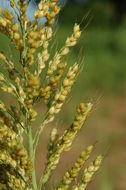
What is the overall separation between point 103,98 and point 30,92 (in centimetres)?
992

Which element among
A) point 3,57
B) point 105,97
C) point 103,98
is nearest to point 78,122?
point 3,57

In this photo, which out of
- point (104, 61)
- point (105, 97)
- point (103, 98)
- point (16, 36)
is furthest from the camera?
point (104, 61)

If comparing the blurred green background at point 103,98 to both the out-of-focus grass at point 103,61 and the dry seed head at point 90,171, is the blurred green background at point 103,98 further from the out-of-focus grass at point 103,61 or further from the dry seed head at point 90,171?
the dry seed head at point 90,171

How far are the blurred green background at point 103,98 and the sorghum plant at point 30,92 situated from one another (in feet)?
0.60

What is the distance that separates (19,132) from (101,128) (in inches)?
321

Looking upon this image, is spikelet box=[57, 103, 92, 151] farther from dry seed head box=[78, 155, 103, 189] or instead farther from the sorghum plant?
dry seed head box=[78, 155, 103, 189]

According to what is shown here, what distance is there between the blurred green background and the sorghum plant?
0.18m

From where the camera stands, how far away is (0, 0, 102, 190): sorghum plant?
2029mm

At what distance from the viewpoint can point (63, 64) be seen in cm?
209

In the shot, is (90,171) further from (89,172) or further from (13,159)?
(13,159)

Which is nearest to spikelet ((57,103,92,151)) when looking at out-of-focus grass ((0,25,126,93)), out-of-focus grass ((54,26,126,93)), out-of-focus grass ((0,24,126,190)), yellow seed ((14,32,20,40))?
yellow seed ((14,32,20,40))

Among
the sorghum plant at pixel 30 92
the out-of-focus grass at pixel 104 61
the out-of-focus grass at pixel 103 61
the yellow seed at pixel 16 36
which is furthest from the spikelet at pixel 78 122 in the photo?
the out-of-focus grass at pixel 104 61

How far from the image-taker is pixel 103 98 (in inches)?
468

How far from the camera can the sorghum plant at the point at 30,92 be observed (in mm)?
2029
